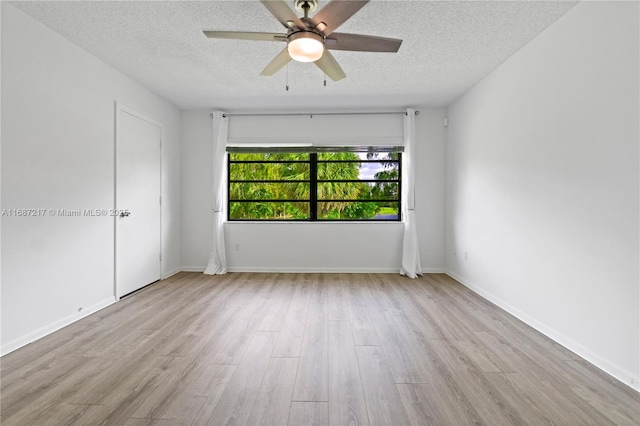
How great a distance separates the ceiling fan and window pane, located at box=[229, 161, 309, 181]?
2.79 meters

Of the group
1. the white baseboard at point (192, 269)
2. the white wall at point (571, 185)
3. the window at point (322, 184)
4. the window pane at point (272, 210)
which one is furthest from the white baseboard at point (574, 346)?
the white baseboard at point (192, 269)

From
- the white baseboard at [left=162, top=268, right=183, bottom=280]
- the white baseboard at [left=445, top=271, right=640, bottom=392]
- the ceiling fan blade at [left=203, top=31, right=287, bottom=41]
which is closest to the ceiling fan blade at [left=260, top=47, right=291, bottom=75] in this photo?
the ceiling fan blade at [left=203, top=31, right=287, bottom=41]

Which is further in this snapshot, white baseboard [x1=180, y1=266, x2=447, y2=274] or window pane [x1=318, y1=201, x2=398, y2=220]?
window pane [x1=318, y1=201, x2=398, y2=220]

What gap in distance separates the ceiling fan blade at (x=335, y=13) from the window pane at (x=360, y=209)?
3.25 metres

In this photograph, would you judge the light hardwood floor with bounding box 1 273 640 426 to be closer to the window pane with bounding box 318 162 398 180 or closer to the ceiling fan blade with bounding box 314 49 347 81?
the ceiling fan blade with bounding box 314 49 347 81

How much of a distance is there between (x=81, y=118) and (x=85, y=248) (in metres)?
1.30

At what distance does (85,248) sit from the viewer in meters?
3.11

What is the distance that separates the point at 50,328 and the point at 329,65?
3.29m

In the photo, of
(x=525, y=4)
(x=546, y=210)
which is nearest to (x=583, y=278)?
(x=546, y=210)

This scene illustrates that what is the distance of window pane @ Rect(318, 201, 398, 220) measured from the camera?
5.15 m

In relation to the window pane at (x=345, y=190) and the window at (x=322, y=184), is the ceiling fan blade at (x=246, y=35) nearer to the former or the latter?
the window at (x=322, y=184)

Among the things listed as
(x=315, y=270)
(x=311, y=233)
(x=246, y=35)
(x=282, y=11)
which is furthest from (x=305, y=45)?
(x=315, y=270)

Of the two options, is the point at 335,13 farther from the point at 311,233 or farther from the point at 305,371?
the point at 311,233

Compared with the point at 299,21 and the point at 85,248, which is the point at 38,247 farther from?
the point at 299,21
